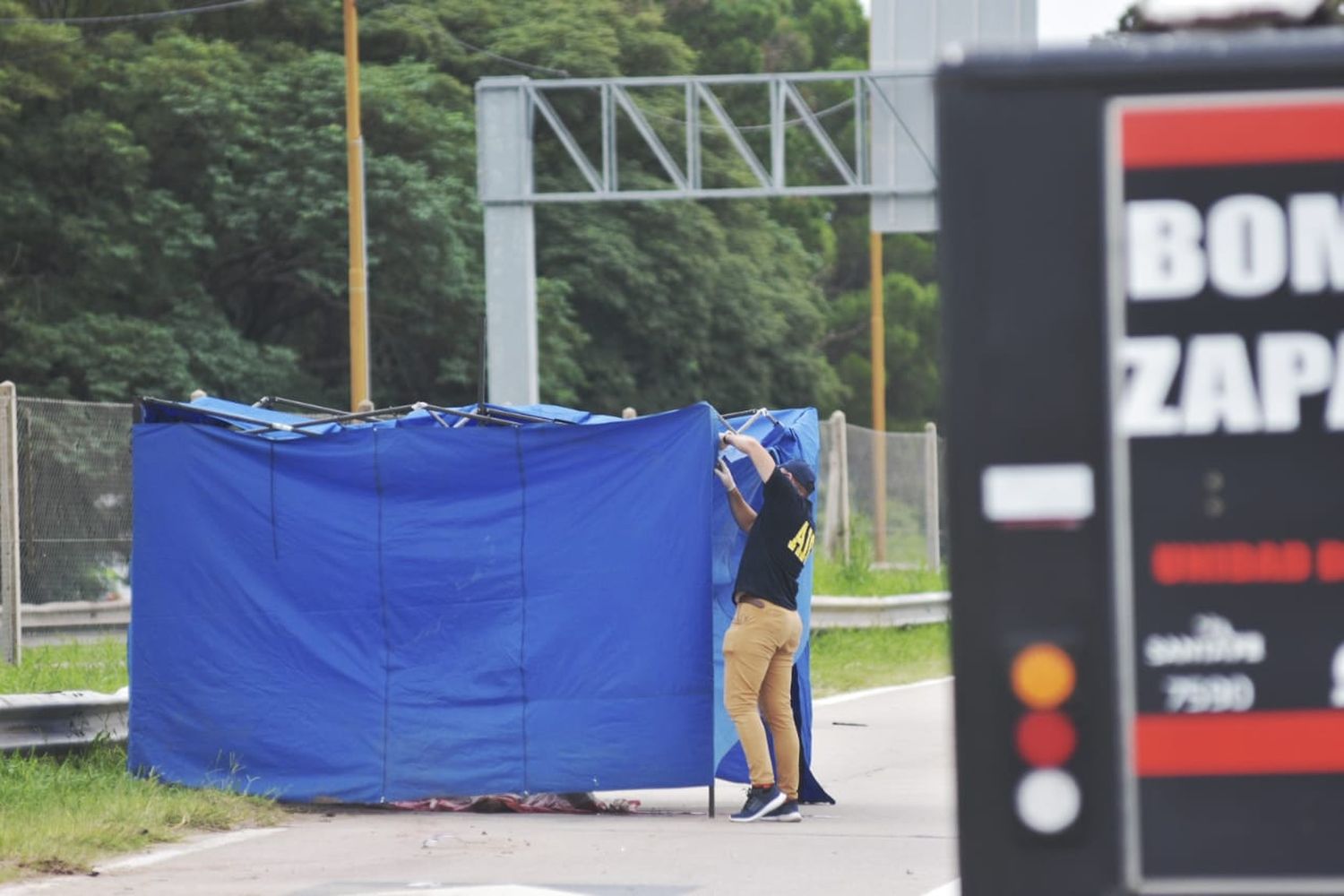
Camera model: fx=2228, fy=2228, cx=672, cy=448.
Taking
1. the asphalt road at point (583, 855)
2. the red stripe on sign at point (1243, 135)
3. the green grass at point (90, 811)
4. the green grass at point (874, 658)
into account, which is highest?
the red stripe on sign at point (1243, 135)

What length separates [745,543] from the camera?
11023mm

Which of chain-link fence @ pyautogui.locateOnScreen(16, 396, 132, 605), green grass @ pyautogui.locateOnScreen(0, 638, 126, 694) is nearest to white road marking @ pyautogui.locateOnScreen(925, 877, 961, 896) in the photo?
green grass @ pyautogui.locateOnScreen(0, 638, 126, 694)

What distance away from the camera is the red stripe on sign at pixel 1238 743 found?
14.1ft

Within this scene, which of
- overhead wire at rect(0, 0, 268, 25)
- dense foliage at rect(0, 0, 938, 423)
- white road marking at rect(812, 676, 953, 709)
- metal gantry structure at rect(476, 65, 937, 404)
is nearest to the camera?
white road marking at rect(812, 676, 953, 709)

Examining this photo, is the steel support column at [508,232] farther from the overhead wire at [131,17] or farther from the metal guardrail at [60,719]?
the overhead wire at [131,17]

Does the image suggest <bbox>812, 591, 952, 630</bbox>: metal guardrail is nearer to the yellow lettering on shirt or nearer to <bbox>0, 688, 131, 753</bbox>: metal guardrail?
<bbox>0, 688, 131, 753</bbox>: metal guardrail

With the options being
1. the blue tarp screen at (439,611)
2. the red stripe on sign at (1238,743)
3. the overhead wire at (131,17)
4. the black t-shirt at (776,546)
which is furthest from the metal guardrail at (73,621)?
the overhead wire at (131,17)

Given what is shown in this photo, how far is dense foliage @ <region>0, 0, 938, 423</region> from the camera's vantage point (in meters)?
33.1

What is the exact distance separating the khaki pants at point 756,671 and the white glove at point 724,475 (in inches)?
25.5

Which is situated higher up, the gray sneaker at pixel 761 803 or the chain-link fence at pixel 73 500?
the chain-link fence at pixel 73 500

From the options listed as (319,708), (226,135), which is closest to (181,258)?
(226,135)

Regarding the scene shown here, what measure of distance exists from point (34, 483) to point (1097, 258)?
1393cm

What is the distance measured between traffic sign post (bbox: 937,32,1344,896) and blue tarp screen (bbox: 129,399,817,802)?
674 centimetres

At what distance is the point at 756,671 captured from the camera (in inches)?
422
